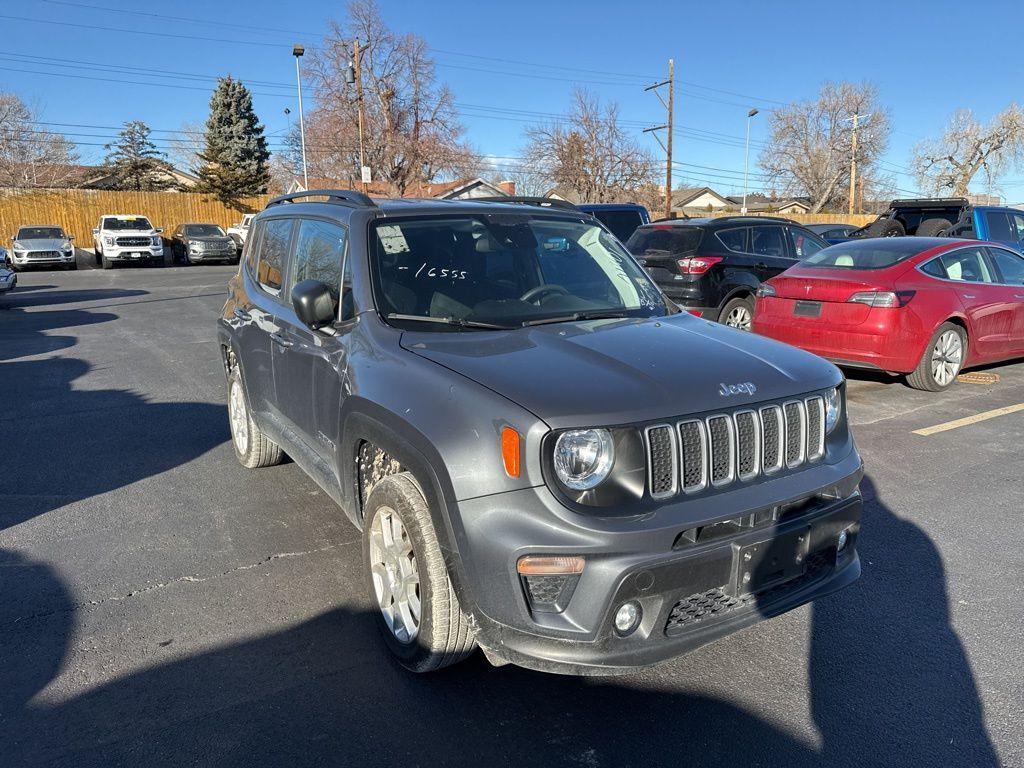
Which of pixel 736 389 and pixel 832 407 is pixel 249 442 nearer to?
pixel 736 389

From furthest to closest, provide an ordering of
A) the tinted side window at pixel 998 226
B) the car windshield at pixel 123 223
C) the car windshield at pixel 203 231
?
1. the car windshield at pixel 203 231
2. the car windshield at pixel 123 223
3. the tinted side window at pixel 998 226

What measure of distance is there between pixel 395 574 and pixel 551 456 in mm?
1030

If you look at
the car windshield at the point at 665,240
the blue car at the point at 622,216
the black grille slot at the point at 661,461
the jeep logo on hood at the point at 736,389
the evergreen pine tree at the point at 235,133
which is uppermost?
the evergreen pine tree at the point at 235,133

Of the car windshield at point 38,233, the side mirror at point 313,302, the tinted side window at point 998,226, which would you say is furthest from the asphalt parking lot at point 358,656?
the car windshield at point 38,233

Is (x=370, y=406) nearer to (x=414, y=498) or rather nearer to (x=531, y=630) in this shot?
(x=414, y=498)

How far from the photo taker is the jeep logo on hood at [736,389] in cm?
272

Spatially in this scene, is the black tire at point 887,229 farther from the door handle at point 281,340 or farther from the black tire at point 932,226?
the door handle at point 281,340

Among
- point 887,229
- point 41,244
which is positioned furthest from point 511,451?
point 41,244

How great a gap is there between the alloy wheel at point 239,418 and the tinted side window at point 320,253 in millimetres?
1340

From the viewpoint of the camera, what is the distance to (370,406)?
3.07 metres

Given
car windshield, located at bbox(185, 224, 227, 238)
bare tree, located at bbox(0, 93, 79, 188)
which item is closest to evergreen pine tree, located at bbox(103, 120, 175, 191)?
bare tree, located at bbox(0, 93, 79, 188)

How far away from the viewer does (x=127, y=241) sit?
2716 centimetres

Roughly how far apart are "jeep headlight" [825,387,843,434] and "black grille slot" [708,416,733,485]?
66 centimetres

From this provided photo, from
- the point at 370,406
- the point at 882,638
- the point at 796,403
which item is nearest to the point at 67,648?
the point at 370,406
